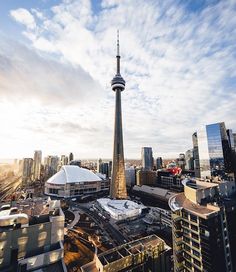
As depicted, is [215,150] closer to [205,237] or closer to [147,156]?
[205,237]

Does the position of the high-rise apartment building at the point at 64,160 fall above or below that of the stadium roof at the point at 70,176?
above

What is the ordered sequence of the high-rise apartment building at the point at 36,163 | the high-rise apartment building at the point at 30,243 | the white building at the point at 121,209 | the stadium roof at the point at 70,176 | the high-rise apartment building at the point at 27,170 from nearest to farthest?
the high-rise apartment building at the point at 30,243, the white building at the point at 121,209, the stadium roof at the point at 70,176, the high-rise apartment building at the point at 27,170, the high-rise apartment building at the point at 36,163

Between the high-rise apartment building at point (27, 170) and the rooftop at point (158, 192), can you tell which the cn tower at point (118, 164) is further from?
the high-rise apartment building at point (27, 170)

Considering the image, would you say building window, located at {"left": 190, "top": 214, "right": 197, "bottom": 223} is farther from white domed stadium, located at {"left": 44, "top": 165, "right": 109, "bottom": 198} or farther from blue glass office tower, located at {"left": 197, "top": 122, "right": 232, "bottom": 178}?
white domed stadium, located at {"left": 44, "top": 165, "right": 109, "bottom": 198}

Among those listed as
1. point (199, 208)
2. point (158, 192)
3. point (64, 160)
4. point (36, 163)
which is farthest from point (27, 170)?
point (199, 208)

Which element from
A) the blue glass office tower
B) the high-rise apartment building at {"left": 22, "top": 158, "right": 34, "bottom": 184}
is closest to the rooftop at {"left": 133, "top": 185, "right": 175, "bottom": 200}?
the blue glass office tower

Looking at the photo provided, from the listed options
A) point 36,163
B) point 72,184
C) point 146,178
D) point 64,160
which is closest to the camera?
point 72,184

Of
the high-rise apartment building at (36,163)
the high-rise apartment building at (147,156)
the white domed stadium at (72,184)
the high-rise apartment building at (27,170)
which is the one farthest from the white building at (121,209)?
the high-rise apartment building at (147,156)
